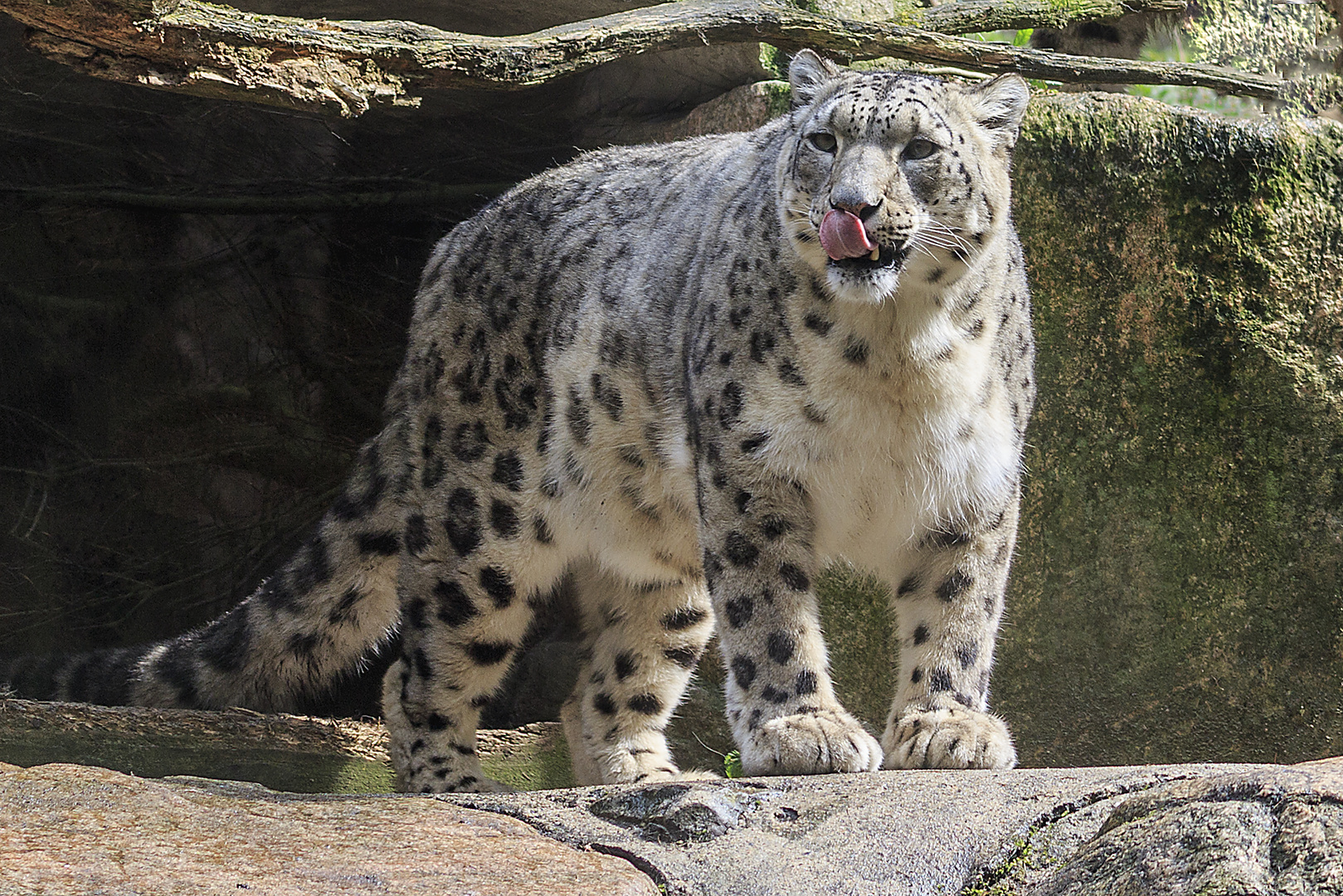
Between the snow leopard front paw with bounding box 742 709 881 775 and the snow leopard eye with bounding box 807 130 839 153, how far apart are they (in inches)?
51.5

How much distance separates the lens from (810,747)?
3033mm

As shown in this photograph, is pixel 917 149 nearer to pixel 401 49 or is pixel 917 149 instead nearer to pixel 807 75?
pixel 807 75

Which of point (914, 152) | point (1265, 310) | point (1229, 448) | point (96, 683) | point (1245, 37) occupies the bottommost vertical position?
point (96, 683)

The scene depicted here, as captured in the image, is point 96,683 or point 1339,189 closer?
point 1339,189

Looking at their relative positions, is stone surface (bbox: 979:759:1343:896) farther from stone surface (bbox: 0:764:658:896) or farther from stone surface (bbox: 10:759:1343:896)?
stone surface (bbox: 0:764:658:896)

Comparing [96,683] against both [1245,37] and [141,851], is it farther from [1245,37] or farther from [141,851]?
[1245,37]

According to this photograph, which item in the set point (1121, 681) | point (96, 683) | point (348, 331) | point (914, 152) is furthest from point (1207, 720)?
point (348, 331)

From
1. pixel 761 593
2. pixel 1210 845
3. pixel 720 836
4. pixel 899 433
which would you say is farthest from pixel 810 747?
pixel 1210 845

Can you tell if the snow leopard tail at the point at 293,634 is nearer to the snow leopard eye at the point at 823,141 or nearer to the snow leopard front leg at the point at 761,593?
the snow leopard front leg at the point at 761,593

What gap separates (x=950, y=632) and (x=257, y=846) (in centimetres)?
184

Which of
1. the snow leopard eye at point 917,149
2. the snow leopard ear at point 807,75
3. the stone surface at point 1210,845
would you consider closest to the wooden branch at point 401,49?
the snow leopard ear at point 807,75

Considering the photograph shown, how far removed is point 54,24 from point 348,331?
3.19 meters

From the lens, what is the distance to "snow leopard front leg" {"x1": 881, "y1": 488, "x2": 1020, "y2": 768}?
323 cm

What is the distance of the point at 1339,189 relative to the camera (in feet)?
14.1
